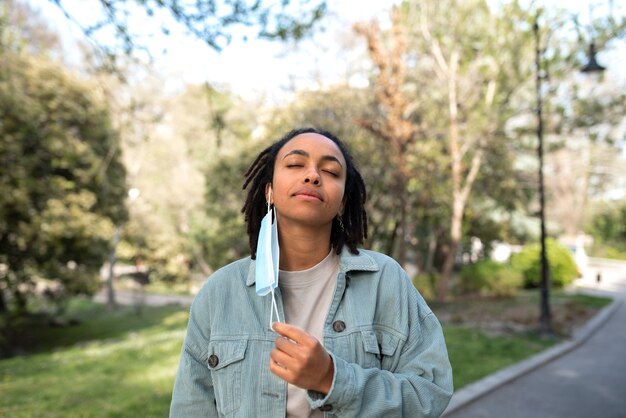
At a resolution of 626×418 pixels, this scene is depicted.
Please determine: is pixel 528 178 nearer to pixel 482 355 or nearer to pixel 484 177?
pixel 484 177

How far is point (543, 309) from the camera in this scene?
36.6 ft

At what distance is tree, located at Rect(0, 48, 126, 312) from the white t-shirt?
10405 mm

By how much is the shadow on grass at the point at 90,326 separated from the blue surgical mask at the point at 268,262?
1381 centimetres

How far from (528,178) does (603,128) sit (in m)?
2.99

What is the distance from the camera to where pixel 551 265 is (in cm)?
2230

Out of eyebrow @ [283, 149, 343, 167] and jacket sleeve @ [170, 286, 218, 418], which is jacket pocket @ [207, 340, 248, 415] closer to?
jacket sleeve @ [170, 286, 218, 418]

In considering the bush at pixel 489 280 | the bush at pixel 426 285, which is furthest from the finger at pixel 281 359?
the bush at pixel 489 280

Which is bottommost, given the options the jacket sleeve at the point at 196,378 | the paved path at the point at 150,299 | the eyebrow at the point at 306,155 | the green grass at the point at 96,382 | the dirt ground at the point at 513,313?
the paved path at the point at 150,299

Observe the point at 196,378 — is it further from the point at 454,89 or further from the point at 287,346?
the point at 454,89

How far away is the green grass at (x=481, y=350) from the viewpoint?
7863mm

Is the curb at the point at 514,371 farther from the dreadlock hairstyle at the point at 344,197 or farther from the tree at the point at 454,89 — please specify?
the tree at the point at 454,89

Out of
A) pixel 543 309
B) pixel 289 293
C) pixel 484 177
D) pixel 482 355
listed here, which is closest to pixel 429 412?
pixel 289 293

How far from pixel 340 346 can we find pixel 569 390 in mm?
7047

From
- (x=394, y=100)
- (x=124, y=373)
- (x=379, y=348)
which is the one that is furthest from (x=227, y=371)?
(x=394, y=100)
